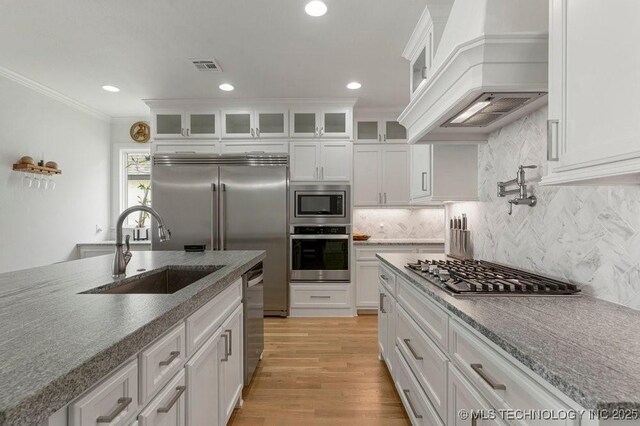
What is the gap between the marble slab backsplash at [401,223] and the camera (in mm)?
4750

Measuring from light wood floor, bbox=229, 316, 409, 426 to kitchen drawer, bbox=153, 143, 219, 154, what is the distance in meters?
2.35

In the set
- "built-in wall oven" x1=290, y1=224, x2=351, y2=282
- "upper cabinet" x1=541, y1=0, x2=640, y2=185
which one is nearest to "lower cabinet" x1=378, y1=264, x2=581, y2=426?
"upper cabinet" x1=541, y1=0, x2=640, y2=185

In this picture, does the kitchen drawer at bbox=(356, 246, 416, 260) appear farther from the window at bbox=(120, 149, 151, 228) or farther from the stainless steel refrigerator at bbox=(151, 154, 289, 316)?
the window at bbox=(120, 149, 151, 228)

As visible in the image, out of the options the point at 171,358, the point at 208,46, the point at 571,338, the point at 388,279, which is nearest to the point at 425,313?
the point at 571,338

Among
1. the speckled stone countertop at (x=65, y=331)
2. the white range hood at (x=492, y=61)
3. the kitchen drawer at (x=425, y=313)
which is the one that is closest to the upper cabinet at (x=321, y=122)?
the white range hood at (x=492, y=61)

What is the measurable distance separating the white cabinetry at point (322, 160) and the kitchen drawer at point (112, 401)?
3437 mm

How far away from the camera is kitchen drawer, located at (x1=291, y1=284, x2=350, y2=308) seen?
415cm

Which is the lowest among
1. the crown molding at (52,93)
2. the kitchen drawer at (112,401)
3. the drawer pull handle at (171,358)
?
the drawer pull handle at (171,358)

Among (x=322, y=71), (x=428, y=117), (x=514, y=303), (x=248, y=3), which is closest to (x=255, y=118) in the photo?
(x=322, y=71)

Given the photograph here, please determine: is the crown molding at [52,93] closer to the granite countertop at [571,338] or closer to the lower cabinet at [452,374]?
the lower cabinet at [452,374]

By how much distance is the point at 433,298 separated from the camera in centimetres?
144

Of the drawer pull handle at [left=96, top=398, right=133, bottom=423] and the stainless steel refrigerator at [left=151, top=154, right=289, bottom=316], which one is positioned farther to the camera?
the stainless steel refrigerator at [left=151, top=154, right=289, bottom=316]

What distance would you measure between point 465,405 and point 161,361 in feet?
3.47

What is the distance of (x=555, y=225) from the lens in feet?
5.50
